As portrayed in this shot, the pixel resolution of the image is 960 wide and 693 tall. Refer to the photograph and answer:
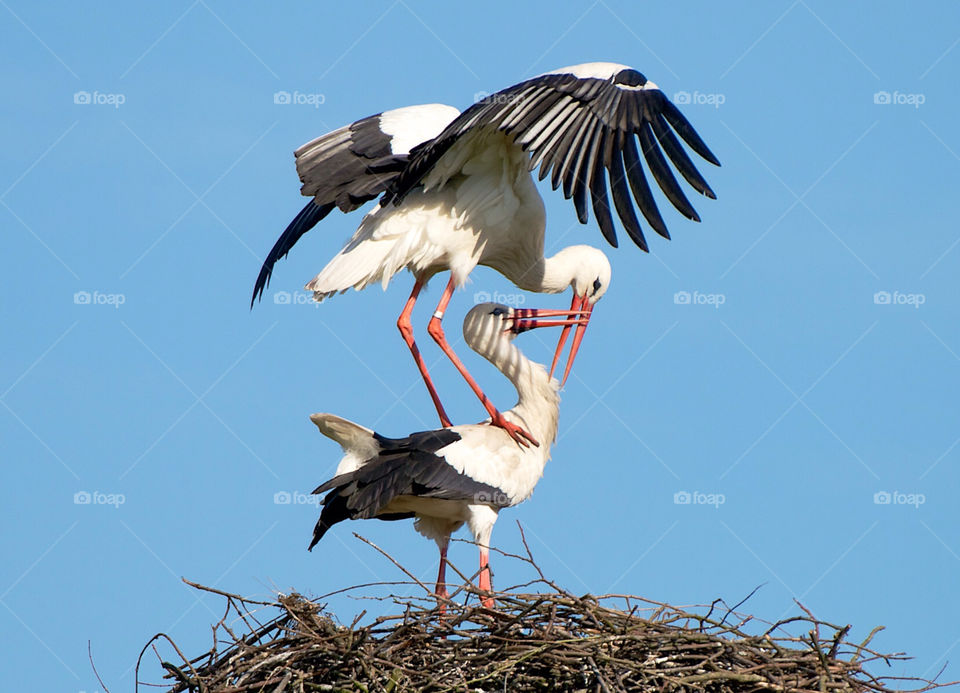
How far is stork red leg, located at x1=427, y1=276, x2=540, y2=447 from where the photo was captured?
9039 millimetres

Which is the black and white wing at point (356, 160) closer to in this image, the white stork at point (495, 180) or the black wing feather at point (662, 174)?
the white stork at point (495, 180)

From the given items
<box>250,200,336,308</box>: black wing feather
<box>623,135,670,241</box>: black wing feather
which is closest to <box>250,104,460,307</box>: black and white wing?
<box>250,200,336,308</box>: black wing feather

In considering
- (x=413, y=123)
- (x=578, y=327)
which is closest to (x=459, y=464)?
(x=578, y=327)

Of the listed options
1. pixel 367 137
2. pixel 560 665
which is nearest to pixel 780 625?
pixel 560 665

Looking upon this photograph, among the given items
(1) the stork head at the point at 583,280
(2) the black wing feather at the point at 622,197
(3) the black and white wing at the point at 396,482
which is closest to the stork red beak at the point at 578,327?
(1) the stork head at the point at 583,280

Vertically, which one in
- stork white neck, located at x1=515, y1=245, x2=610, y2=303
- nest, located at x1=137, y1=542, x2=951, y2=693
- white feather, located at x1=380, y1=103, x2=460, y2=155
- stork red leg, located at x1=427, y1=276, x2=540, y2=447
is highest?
white feather, located at x1=380, y1=103, x2=460, y2=155

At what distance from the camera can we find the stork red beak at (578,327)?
9641 millimetres

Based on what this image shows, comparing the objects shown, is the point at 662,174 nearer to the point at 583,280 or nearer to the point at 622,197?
the point at 622,197

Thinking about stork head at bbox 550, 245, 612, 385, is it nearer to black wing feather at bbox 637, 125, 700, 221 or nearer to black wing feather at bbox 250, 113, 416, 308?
black wing feather at bbox 250, 113, 416, 308

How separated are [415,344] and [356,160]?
116cm

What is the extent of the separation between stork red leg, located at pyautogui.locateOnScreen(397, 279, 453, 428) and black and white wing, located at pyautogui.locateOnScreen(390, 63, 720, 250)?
5.15 feet

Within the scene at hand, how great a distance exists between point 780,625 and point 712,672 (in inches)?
17.9

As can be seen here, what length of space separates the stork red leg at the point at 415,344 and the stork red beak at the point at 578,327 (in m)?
0.71

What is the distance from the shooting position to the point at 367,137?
31.8ft
